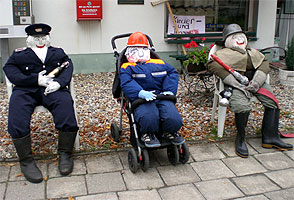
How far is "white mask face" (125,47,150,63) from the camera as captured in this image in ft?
12.5

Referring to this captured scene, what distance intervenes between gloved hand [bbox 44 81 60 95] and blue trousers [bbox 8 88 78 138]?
4cm

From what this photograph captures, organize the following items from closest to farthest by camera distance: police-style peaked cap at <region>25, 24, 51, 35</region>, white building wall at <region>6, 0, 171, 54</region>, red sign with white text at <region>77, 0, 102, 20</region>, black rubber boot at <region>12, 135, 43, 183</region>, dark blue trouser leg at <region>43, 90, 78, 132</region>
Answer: black rubber boot at <region>12, 135, 43, 183</region> → dark blue trouser leg at <region>43, 90, 78, 132</region> → police-style peaked cap at <region>25, 24, 51, 35</region> → red sign with white text at <region>77, 0, 102, 20</region> → white building wall at <region>6, 0, 171, 54</region>

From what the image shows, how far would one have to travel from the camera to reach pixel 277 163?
3.90 metres

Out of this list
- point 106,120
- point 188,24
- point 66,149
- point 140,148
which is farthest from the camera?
point 188,24

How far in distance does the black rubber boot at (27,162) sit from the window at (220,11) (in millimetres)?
5709

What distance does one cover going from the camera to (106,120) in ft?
16.4

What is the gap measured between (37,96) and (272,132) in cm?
276

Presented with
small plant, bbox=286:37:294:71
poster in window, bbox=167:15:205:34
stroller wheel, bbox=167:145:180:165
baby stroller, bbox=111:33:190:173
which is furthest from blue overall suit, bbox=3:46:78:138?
small plant, bbox=286:37:294:71

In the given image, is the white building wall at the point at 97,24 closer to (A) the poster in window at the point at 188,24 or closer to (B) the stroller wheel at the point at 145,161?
(A) the poster in window at the point at 188,24

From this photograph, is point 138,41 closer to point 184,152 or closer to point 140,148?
point 140,148

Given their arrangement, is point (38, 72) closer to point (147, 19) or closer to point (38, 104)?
point (38, 104)

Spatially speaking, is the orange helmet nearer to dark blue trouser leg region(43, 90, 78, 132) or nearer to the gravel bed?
dark blue trouser leg region(43, 90, 78, 132)

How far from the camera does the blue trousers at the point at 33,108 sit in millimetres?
3457

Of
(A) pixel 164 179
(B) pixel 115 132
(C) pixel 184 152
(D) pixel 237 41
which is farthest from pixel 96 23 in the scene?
(A) pixel 164 179
